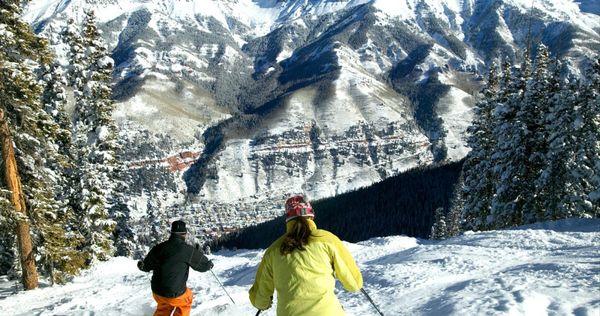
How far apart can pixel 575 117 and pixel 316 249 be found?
1108 inches

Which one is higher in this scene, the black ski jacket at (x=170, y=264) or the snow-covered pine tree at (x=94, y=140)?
the snow-covered pine tree at (x=94, y=140)

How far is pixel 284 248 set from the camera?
5.75 m

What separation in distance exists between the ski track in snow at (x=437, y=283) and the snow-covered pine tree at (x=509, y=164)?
1146 centimetres

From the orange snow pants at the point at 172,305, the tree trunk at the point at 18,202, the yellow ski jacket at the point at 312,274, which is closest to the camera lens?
the yellow ski jacket at the point at 312,274

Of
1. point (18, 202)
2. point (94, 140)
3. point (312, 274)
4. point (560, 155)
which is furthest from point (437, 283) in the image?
point (560, 155)

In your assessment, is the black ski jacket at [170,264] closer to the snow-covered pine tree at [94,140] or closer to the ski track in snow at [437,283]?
the ski track in snow at [437,283]

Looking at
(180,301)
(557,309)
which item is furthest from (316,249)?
(557,309)

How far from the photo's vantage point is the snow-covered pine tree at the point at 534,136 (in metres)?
31.2

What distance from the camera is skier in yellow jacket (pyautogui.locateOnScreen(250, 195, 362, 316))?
5.64 m

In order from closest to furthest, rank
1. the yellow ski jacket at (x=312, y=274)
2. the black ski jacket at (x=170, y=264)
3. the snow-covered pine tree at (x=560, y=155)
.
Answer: the yellow ski jacket at (x=312, y=274), the black ski jacket at (x=170, y=264), the snow-covered pine tree at (x=560, y=155)

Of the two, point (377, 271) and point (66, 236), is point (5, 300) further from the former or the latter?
point (377, 271)

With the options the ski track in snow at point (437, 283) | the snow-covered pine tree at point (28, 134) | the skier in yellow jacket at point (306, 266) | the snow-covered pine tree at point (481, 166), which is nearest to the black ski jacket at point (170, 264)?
the ski track in snow at point (437, 283)

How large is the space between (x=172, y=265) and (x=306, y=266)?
13.8ft

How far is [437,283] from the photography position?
462 inches
